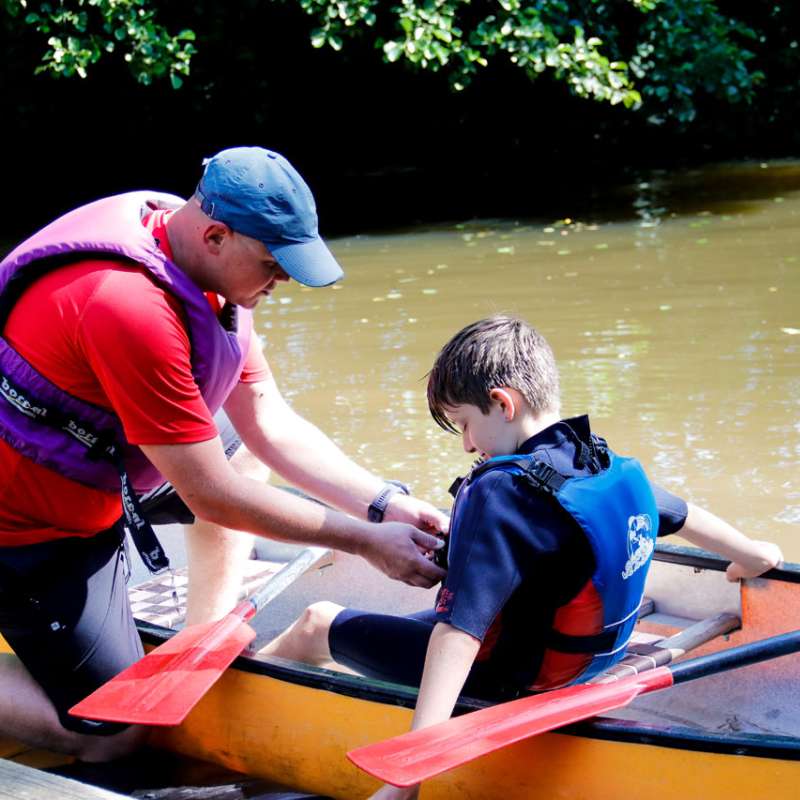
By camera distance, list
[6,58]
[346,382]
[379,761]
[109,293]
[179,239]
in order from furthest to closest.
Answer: [6,58] → [346,382] → [179,239] → [109,293] → [379,761]

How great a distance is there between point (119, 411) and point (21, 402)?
0.24 m

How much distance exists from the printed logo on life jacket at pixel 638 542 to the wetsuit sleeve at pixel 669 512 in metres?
0.23

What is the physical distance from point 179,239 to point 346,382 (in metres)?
3.63

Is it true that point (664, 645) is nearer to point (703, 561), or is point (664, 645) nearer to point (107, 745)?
point (703, 561)

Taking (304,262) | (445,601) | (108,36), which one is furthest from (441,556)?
(108,36)

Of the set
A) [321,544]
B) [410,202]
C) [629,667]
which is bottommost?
[410,202]

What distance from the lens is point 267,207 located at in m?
2.47

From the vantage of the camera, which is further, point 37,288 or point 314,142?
point 314,142

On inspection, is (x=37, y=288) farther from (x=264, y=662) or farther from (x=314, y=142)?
(x=314, y=142)

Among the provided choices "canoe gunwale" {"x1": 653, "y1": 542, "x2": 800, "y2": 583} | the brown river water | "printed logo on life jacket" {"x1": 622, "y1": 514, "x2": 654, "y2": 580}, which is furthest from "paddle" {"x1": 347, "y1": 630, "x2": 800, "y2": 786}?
the brown river water

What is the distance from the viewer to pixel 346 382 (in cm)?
622

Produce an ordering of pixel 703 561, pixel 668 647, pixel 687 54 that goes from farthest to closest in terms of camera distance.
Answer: pixel 687 54 → pixel 703 561 → pixel 668 647

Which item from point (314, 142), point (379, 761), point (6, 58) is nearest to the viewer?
point (379, 761)

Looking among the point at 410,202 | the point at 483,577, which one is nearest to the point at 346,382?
the point at 483,577
